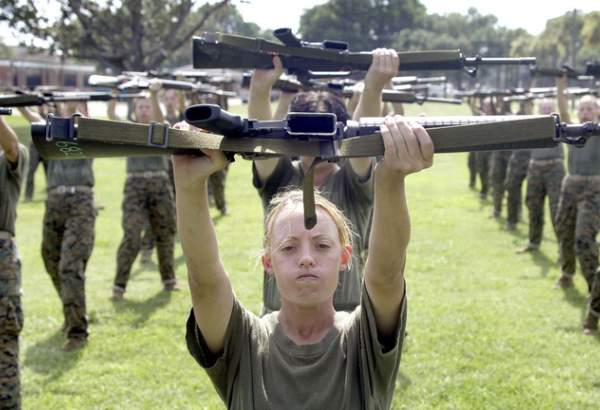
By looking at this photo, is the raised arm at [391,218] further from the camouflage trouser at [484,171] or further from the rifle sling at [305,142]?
the camouflage trouser at [484,171]

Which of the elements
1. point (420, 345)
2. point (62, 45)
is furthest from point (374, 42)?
point (420, 345)

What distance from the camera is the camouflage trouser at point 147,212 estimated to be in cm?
912

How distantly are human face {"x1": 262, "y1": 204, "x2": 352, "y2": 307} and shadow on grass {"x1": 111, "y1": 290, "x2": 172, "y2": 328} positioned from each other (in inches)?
233

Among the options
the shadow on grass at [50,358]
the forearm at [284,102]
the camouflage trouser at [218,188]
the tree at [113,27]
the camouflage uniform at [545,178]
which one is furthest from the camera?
the tree at [113,27]

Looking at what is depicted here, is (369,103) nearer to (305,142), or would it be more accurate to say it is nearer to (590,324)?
(305,142)

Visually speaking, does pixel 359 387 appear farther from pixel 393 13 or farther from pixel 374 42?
pixel 393 13

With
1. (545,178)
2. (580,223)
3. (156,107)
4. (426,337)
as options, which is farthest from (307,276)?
(545,178)

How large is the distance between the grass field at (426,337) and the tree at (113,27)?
21593 millimetres

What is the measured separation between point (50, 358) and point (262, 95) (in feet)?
13.4

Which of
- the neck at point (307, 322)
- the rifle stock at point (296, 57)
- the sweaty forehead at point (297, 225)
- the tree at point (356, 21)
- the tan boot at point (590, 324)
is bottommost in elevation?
the tan boot at point (590, 324)

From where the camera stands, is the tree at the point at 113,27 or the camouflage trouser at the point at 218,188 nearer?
the camouflage trouser at the point at 218,188

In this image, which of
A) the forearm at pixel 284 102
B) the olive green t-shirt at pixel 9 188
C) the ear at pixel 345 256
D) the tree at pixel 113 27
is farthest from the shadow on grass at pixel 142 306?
the tree at pixel 113 27

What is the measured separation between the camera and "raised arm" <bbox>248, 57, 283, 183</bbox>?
396 centimetres

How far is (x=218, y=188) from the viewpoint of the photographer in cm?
1549
